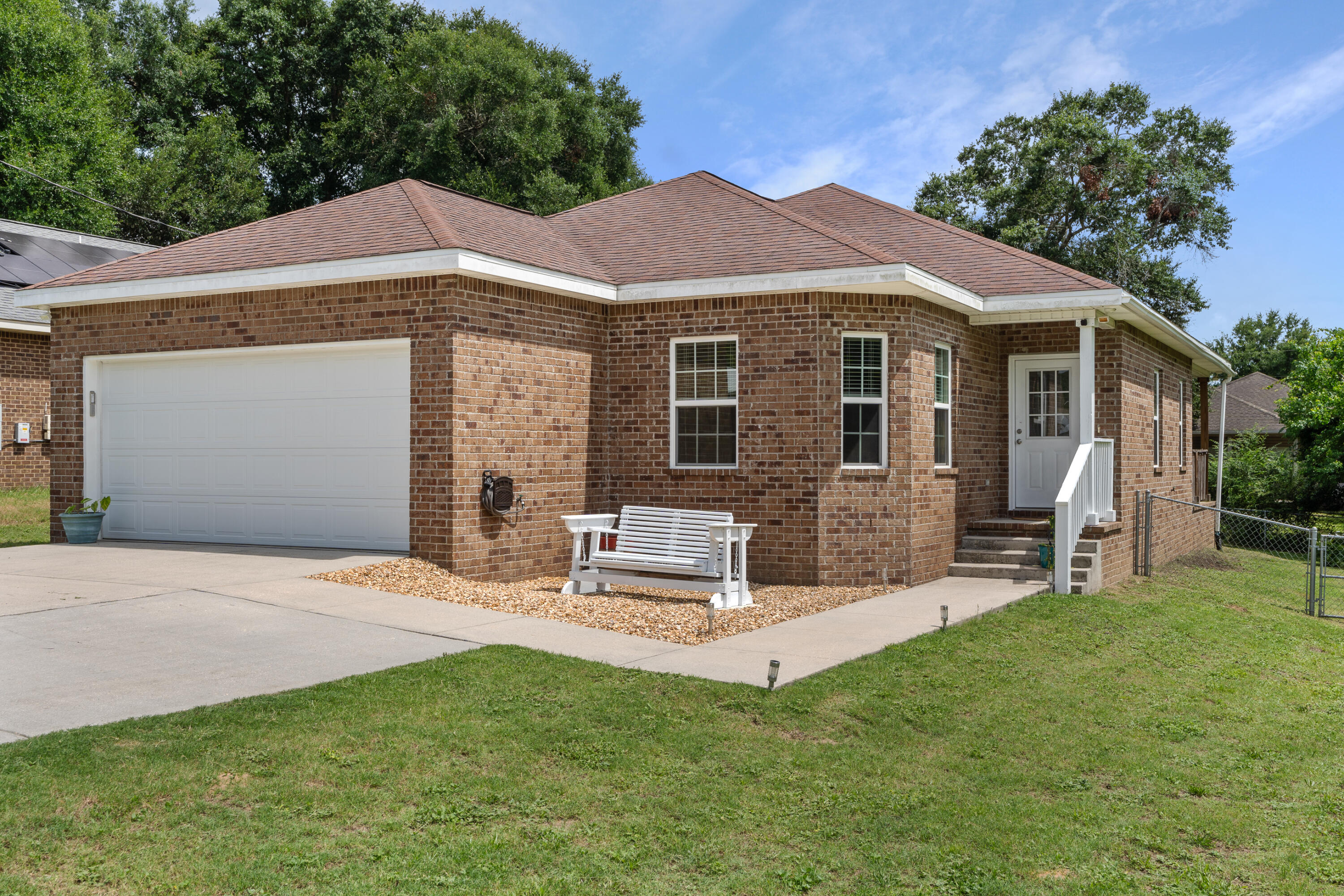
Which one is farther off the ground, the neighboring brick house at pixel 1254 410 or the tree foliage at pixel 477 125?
the tree foliage at pixel 477 125

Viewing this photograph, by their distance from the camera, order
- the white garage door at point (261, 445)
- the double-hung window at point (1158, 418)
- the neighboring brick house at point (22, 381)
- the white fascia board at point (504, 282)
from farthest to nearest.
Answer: the neighboring brick house at point (22, 381)
the double-hung window at point (1158, 418)
the white garage door at point (261, 445)
the white fascia board at point (504, 282)

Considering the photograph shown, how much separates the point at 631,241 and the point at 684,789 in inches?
411

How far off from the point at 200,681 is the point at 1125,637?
7.82 m

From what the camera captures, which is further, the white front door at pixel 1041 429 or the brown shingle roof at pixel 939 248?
the white front door at pixel 1041 429

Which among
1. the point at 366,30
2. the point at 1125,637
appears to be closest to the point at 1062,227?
the point at 366,30

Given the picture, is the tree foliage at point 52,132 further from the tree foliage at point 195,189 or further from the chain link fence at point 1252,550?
the chain link fence at point 1252,550

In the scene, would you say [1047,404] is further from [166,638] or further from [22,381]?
[22,381]

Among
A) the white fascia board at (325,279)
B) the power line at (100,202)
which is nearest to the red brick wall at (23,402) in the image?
the white fascia board at (325,279)

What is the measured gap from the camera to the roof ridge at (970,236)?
14430 mm

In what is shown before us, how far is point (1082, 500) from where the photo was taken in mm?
Result: 12945

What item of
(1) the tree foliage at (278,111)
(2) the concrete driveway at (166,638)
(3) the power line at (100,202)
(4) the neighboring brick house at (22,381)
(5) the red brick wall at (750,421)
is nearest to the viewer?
(2) the concrete driveway at (166,638)

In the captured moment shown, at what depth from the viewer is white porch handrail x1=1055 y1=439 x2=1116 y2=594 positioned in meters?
12.1

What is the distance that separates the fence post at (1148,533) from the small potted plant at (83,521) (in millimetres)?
13626

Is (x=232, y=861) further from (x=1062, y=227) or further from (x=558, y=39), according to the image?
(x=558, y=39)
